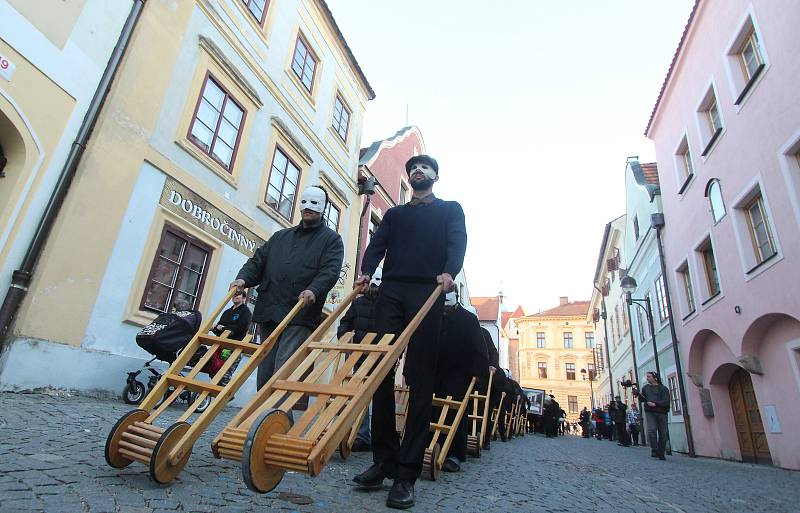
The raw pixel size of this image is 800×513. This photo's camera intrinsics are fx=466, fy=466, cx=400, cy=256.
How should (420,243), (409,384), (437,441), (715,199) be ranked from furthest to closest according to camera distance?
(715,199), (437,441), (420,243), (409,384)

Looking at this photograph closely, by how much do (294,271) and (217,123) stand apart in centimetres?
700

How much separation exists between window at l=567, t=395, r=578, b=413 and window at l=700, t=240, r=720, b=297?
4715cm

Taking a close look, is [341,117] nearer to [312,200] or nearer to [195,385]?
[312,200]

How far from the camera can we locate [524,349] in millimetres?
59562

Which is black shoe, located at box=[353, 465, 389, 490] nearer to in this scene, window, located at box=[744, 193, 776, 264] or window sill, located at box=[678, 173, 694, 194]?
window, located at box=[744, 193, 776, 264]

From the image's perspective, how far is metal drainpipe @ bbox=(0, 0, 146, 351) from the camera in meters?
5.64

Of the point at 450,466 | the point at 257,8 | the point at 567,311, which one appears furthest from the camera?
the point at 567,311

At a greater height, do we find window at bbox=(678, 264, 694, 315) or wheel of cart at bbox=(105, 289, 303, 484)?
window at bbox=(678, 264, 694, 315)

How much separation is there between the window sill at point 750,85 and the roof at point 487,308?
4002 centimetres

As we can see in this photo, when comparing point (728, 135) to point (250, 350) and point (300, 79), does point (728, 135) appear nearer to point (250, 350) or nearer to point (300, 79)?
point (300, 79)

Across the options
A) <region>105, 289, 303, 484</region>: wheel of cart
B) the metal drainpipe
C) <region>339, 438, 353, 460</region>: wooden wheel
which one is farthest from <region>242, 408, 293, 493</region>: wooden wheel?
the metal drainpipe

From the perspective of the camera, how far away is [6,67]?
19.1ft

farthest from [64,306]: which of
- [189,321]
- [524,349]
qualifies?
[524,349]

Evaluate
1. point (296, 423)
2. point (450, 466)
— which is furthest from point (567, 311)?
point (296, 423)
